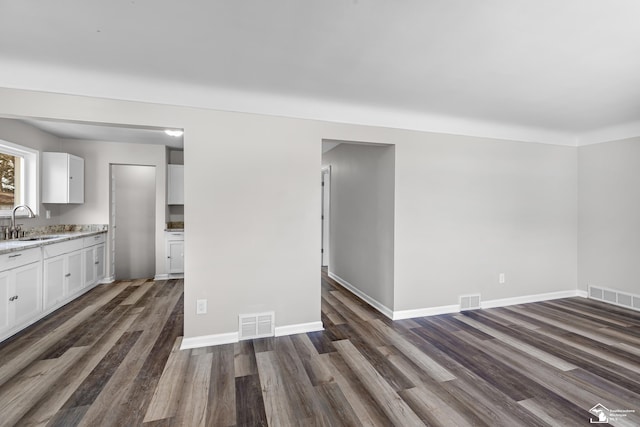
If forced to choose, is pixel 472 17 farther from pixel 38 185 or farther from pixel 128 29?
pixel 38 185

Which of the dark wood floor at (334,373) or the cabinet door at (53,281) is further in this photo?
the cabinet door at (53,281)

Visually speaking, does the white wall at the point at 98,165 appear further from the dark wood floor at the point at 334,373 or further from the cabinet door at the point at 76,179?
the dark wood floor at the point at 334,373

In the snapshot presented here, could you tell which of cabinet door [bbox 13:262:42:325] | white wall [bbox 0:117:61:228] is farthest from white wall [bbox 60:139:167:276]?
cabinet door [bbox 13:262:42:325]

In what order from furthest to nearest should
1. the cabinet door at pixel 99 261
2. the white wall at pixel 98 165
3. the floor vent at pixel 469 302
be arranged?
the white wall at pixel 98 165 → the cabinet door at pixel 99 261 → the floor vent at pixel 469 302

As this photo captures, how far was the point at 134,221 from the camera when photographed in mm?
5473

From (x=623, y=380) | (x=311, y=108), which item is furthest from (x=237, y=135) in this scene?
(x=623, y=380)

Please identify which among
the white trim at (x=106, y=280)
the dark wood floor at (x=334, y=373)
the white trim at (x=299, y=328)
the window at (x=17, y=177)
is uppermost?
the window at (x=17, y=177)

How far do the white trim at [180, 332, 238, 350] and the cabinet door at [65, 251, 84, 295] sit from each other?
7.50 feet

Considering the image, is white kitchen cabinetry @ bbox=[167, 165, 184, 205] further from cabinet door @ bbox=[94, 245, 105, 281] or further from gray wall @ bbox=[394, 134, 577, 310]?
gray wall @ bbox=[394, 134, 577, 310]

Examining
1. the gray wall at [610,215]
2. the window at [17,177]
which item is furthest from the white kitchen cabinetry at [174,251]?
the gray wall at [610,215]

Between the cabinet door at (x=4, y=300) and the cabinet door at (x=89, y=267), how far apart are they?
1.52 m

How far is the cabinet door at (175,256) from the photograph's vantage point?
5.04 m

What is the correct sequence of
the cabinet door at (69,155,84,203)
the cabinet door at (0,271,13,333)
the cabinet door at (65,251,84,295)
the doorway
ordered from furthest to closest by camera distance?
the doorway → the cabinet door at (69,155,84,203) → the cabinet door at (65,251,84,295) → the cabinet door at (0,271,13,333)

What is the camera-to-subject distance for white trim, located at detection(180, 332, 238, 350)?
2645 millimetres
